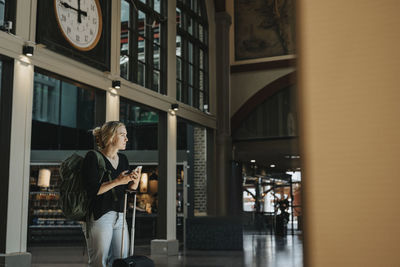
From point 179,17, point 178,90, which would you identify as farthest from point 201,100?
point 179,17

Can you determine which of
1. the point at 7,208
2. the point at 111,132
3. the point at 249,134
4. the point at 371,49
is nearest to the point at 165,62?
the point at 249,134

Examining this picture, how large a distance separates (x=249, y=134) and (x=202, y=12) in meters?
3.71

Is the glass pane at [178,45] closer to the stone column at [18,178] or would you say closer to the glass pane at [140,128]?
the glass pane at [140,128]

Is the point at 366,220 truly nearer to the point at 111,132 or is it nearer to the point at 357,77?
the point at 357,77

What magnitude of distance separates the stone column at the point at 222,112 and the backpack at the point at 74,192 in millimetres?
10666

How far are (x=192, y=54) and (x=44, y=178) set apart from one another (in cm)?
545

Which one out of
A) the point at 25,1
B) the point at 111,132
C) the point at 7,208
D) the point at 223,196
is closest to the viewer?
the point at 111,132

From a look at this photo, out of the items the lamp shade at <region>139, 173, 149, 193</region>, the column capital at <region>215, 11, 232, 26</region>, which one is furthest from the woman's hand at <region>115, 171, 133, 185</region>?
the lamp shade at <region>139, 173, 149, 193</region>

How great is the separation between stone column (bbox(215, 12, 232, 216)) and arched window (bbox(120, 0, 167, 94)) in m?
3.12

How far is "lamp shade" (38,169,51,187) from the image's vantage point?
1350 cm

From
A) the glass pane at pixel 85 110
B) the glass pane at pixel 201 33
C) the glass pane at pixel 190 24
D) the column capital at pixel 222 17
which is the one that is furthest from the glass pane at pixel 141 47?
the glass pane at pixel 85 110

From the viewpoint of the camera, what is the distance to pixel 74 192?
2574 mm

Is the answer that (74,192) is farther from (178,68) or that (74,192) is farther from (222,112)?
(222,112)

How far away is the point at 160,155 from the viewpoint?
412 inches
